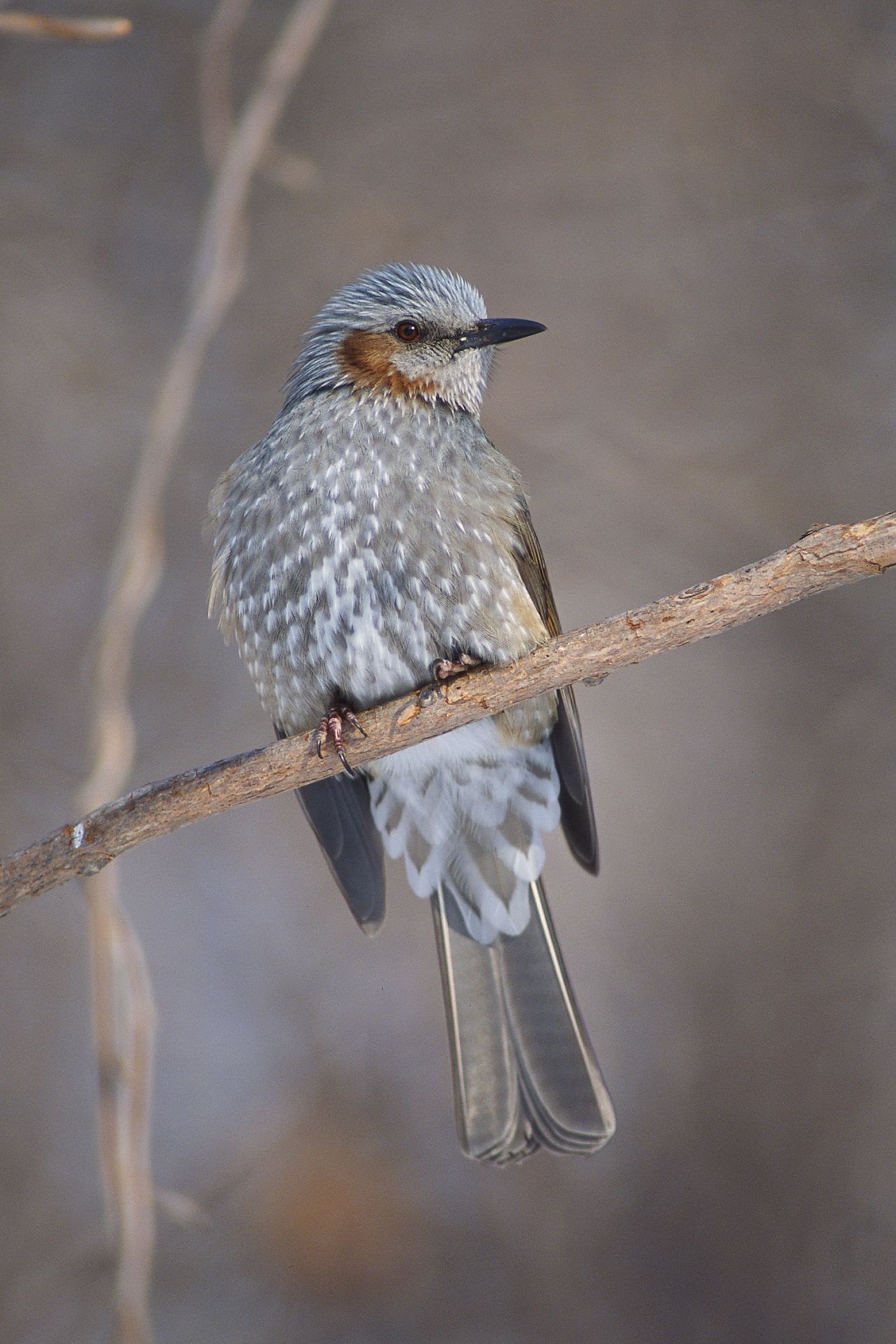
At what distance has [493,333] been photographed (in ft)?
9.78

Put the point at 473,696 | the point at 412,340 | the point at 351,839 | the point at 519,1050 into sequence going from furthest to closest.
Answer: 1. the point at 351,839
2. the point at 412,340
3. the point at 519,1050
4. the point at 473,696

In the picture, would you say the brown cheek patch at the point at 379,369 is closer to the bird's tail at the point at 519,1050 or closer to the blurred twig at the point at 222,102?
the blurred twig at the point at 222,102

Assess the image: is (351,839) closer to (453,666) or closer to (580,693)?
(453,666)

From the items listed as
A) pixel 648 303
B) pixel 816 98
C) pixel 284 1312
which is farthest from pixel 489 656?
pixel 816 98

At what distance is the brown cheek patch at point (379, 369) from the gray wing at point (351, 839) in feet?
2.95

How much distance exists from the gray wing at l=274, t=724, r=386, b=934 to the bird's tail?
0.69 feet

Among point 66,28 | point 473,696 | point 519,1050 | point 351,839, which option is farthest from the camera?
point 351,839

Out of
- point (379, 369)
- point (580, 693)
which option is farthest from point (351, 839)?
point (379, 369)

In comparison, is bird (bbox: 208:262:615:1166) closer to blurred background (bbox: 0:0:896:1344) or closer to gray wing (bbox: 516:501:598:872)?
gray wing (bbox: 516:501:598:872)

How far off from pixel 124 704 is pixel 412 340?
1175 millimetres

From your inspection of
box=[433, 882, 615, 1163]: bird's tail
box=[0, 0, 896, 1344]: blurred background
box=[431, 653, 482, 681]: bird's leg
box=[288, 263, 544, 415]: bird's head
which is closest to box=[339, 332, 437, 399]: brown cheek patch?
box=[288, 263, 544, 415]: bird's head

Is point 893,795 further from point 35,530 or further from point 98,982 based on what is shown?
point 35,530

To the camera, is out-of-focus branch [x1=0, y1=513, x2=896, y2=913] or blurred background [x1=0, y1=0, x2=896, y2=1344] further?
blurred background [x1=0, y1=0, x2=896, y2=1344]

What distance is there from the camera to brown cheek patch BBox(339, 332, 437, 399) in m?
2.95
